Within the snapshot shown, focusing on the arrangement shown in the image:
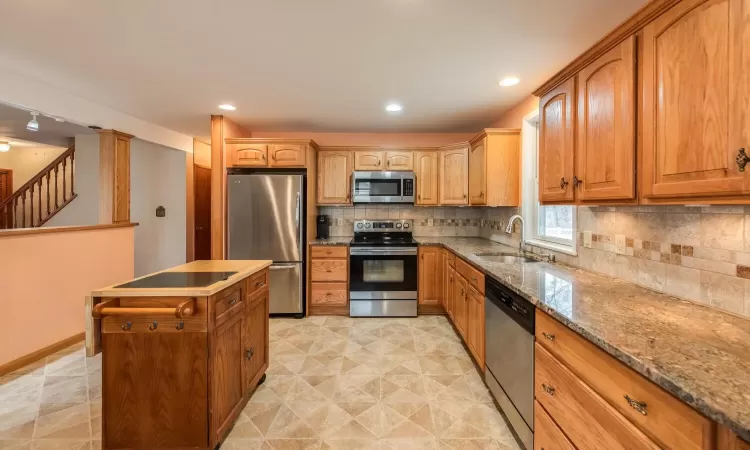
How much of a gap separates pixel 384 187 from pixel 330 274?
4.22 ft

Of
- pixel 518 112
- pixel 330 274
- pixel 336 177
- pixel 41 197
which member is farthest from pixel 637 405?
pixel 41 197

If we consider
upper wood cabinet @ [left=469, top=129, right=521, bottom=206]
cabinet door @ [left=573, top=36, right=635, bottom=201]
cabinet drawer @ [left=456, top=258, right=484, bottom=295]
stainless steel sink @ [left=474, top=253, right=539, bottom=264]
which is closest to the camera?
cabinet door @ [left=573, top=36, right=635, bottom=201]

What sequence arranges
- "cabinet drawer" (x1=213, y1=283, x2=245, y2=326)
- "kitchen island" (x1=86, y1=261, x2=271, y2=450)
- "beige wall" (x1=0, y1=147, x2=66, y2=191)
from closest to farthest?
"kitchen island" (x1=86, y1=261, x2=271, y2=450), "cabinet drawer" (x1=213, y1=283, x2=245, y2=326), "beige wall" (x1=0, y1=147, x2=66, y2=191)

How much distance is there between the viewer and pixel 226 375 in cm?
175

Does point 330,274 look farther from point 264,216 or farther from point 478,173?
point 478,173

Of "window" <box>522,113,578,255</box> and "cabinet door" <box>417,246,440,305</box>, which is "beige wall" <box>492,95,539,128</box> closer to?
"window" <box>522,113,578,255</box>

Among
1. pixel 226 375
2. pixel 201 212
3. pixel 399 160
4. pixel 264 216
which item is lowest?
pixel 226 375

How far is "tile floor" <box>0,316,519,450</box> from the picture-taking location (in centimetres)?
176

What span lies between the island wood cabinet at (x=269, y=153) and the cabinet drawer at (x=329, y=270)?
1212 mm

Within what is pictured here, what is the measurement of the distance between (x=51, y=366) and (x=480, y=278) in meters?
3.54

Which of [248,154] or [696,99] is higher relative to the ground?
[248,154]

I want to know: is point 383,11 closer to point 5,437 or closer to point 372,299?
point 372,299

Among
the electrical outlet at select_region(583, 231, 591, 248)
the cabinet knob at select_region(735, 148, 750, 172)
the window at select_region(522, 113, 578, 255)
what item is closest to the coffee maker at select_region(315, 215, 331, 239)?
the window at select_region(522, 113, 578, 255)

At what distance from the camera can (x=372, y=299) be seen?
3.71 metres
